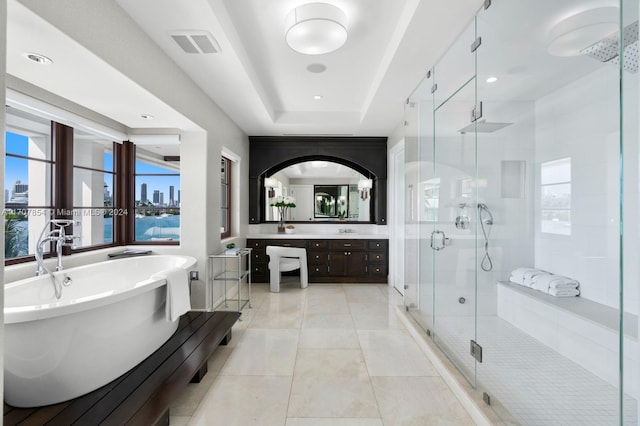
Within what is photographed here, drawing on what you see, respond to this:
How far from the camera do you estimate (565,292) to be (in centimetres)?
172

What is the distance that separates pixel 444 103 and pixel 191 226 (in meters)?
2.94

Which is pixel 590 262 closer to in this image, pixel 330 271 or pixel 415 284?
pixel 415 284

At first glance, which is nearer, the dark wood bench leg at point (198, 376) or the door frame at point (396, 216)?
the dark wood bench leg at point (198, 376)

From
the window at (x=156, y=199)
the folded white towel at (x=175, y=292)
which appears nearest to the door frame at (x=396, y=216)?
the folded white towel at (x=175, y=292)

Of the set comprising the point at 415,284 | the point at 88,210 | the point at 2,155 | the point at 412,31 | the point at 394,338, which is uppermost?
the point at 412,31

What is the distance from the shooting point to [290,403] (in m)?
1.94

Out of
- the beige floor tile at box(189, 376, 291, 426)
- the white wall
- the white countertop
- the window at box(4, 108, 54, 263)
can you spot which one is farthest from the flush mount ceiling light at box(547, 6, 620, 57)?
the white countertop

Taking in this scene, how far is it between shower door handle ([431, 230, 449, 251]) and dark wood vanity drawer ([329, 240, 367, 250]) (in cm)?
218

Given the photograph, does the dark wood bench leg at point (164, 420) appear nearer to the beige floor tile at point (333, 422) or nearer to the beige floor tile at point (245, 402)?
the beige floor tile at point (245, 402)

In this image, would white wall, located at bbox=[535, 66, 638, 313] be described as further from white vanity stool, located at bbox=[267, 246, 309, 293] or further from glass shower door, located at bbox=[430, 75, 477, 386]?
white vanity stool, located at bbox=[267, 246, 309, 293]

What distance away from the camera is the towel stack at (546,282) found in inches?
66.7

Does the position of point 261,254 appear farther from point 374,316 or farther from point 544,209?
point 544,209

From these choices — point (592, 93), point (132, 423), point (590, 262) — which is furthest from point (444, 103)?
point (132, 423)

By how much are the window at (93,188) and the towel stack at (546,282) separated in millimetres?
3777
